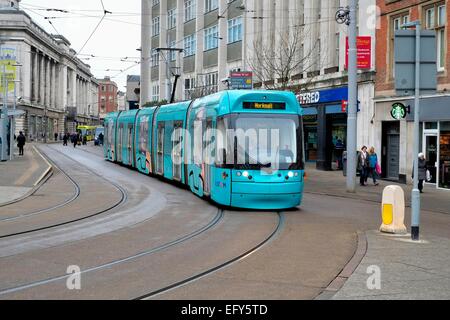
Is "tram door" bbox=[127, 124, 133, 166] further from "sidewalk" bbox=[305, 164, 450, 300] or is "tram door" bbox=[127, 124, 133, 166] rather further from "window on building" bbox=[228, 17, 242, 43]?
"sidewalk" bbox=[305, 164, 450, 300]

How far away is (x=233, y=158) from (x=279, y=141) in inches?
47.9

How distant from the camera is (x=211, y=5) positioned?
5222 centimetres

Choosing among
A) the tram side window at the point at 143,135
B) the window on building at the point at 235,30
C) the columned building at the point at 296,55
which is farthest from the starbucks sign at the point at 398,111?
the window on building at the point at 235,30

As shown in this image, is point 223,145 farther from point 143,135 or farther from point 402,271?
point 143,135

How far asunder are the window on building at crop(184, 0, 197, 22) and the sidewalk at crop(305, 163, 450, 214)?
29795mm

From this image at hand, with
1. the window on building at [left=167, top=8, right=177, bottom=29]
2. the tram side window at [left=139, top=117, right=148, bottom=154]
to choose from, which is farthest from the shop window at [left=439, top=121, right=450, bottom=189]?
the window on building at [left=167, top=8, right=177, bottom=29]

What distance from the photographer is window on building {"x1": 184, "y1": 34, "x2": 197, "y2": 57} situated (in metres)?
55.6

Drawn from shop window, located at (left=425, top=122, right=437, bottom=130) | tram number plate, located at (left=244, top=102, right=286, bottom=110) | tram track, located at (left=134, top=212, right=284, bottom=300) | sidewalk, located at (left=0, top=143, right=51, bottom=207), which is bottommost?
tram track, located at (left=134, top=212, right=284, bottom=300)

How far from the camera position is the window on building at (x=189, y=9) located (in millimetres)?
55531

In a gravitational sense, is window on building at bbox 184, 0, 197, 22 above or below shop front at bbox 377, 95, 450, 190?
above

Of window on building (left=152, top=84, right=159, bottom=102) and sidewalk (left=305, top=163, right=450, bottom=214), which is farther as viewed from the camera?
window on building (left=152, top=84, right=159, bottom=102)

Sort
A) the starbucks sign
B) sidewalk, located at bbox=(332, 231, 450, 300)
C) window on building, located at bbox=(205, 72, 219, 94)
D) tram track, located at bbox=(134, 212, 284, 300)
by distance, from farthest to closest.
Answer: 1. window on building, located at bbox=(205, 72, 219, 94)
2. the starbucks sign
3. tram track, located at bbox=(134, 212, 284, 300)
4. sidewalk, located at bbox=(332, 231, 450, 300)

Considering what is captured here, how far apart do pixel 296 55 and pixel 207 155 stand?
21268 mm

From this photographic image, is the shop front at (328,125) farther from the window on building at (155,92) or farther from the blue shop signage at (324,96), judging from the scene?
the window on building at (155,92)
